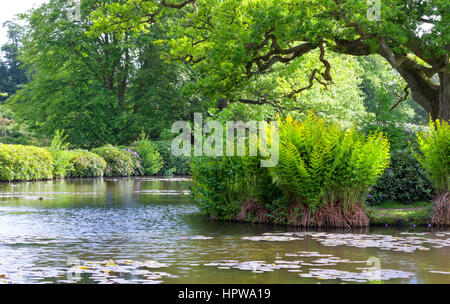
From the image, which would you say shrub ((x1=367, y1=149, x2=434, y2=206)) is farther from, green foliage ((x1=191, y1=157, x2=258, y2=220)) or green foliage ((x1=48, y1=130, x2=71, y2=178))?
green foliage ((x1=48, y1=130, x2=71, y2=178))

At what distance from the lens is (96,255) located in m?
8.75

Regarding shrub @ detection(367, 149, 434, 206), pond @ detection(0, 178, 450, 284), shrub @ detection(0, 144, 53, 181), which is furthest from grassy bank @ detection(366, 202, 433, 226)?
shrub @ detection(0, 144, 53, 181)

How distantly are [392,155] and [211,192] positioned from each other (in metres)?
4.61

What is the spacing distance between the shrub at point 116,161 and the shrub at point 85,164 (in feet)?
3.75

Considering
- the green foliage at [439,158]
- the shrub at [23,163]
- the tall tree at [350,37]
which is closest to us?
the green foliage at [439,158]

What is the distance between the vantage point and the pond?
721 cm

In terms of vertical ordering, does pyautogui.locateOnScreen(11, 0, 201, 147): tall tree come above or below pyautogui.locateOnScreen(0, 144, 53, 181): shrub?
above

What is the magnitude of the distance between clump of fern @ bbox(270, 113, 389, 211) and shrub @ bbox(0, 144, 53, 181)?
2000 centimetres

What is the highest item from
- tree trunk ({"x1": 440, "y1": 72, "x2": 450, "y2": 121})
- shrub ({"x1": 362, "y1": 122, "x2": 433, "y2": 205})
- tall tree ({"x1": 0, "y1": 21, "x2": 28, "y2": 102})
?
tall tree ({"x1": 0, "y1": 21, "x2": 28, "y2": 102})

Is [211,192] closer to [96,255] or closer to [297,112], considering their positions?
[96,255]

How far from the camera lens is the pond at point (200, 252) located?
7.21 metres

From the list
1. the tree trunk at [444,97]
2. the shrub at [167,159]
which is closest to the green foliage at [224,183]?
the tree trunk at [444,97]

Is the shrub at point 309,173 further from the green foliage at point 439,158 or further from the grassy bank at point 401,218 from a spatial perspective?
the green foliage at point 439,158
